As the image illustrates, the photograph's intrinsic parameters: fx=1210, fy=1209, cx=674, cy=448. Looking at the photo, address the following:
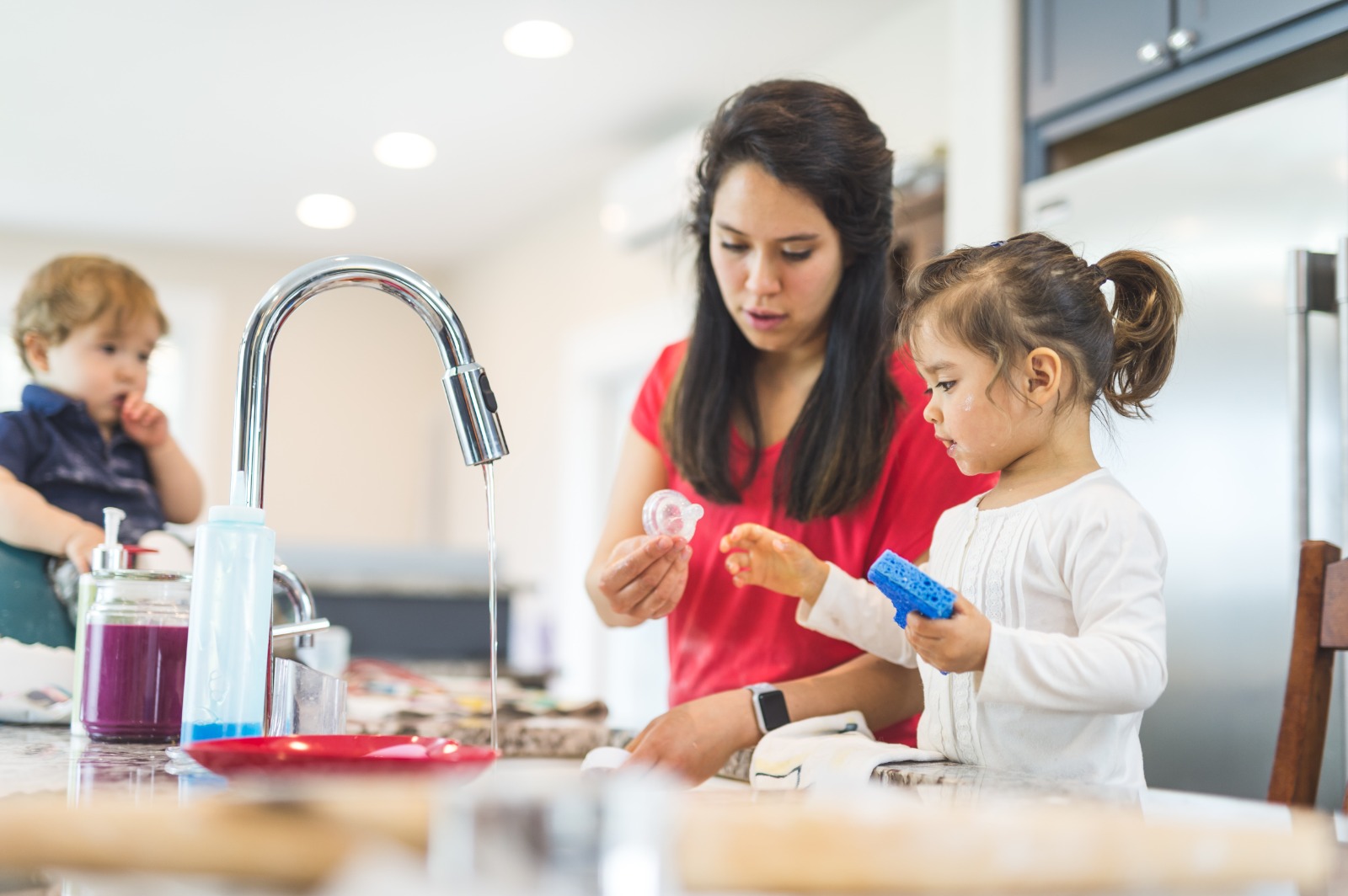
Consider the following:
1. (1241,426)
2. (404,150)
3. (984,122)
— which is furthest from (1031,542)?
(404,150)

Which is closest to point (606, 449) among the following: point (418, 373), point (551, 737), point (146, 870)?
point (418, 373)

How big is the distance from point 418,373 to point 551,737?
510 centimetres

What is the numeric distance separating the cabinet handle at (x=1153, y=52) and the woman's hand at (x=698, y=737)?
1.67 meters

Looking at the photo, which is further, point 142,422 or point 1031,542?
point 142,422

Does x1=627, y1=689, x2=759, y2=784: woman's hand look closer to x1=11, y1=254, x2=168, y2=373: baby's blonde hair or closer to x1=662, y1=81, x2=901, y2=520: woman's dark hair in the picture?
x1=662, y1=81, x2=901, y2=520: woman's dark hair

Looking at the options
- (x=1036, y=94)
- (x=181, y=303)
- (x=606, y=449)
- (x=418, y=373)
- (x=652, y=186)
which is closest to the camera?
(x=1036, y=94)

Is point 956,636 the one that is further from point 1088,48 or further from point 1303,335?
point 1088,48

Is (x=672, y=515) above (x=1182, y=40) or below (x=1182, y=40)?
below

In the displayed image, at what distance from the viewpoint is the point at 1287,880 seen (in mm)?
442

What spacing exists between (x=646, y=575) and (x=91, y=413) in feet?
2.66

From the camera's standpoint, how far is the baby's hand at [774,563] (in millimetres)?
1052

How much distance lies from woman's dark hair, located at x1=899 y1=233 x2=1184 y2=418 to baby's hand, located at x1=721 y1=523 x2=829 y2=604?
0.23 metres

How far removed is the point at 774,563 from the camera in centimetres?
107

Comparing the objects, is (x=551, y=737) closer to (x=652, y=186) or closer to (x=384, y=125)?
(x=652, y=186)
